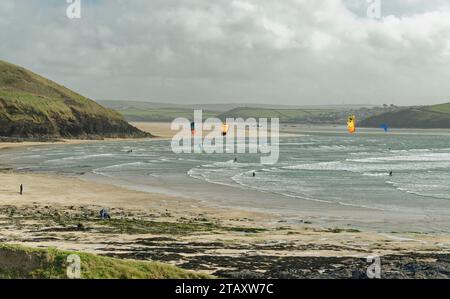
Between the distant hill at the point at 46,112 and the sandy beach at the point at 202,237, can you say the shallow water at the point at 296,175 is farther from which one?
the distant hill at the point at 46,112

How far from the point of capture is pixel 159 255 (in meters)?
20.2

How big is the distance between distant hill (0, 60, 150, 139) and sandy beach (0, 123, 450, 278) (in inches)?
3129

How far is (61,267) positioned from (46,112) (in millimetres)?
112658

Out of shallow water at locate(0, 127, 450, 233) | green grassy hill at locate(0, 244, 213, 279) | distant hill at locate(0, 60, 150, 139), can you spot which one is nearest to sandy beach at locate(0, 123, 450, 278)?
green grassy hill at locate(0, 244, 213, 279)

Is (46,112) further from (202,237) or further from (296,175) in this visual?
(202,237)

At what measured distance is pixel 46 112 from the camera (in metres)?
121

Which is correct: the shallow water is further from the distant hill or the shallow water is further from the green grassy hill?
the distant hill

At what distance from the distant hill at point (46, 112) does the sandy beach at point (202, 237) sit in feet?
261

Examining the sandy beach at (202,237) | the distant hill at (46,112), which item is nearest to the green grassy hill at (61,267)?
the sandy beach at (202,237)

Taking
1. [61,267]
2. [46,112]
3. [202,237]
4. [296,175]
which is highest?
[46,112]

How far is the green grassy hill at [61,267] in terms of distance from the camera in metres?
15.0

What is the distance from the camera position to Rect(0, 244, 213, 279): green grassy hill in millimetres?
14969

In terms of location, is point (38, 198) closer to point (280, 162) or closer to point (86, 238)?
point (86, 238)

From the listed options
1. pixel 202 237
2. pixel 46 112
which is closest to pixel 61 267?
pixel 202 237
